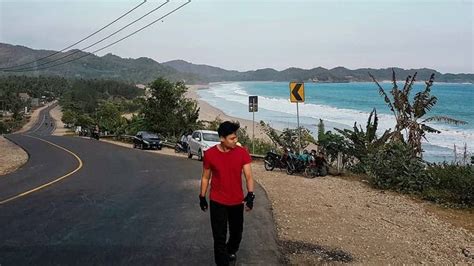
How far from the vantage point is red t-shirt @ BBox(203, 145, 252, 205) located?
224 inches

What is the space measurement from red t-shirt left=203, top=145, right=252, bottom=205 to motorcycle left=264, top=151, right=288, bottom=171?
12034mm

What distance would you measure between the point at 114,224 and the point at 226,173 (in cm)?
347

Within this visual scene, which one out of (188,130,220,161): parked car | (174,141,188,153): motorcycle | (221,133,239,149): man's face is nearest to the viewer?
(221,133,239,149): man's face

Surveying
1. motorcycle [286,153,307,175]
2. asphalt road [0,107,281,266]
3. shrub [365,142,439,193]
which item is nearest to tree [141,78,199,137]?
motorcycle [286,153,307,175]

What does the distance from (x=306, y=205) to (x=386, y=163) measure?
4469 mm

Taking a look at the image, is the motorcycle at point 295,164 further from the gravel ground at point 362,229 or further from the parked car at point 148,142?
the parked car at point 148,142

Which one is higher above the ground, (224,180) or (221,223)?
(224,180)

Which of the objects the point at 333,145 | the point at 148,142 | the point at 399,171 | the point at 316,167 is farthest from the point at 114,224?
→ the point at 148,142

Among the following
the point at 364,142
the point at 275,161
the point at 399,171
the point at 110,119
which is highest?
the point at 364,142

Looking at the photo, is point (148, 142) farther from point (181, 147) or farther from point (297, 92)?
point (297, 92)

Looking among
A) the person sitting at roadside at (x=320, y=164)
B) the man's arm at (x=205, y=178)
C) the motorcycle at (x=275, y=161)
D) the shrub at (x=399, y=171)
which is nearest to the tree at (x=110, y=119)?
the motorcycle at (x=275, y=161)

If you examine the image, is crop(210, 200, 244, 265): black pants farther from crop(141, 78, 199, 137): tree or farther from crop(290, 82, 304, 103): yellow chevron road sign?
crop(141, 78, 199, 137): tree

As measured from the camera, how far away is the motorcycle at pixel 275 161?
702 inches

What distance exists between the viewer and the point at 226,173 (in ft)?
18.6
